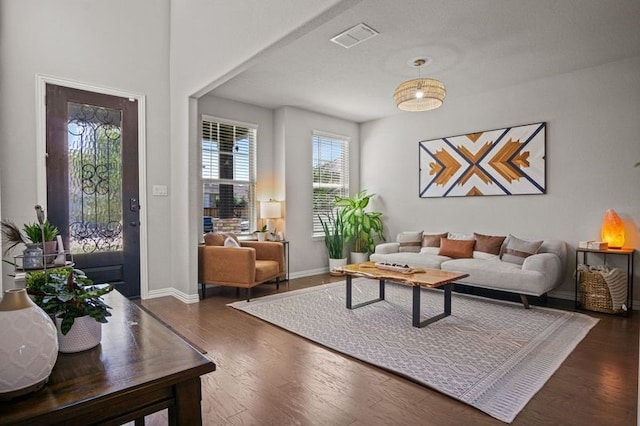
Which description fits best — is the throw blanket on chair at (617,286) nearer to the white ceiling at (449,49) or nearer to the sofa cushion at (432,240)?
the sofa cushion at (432,240)

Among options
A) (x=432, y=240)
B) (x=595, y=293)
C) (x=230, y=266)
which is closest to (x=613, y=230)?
(x=595, y=293)

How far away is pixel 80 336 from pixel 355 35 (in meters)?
3.32

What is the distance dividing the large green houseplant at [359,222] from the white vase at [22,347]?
5485 mm

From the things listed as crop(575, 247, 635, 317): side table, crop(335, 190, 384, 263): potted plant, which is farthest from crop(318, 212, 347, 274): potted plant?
crop(575, 247, 635, 317): side table

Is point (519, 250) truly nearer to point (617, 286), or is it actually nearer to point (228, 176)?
point (617, 286)

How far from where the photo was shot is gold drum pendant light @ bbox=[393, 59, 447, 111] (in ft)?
12.1

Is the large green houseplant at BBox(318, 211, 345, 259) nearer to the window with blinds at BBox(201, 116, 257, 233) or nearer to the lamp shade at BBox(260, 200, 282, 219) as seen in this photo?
the lamp shade at BBox(260, 200, 282, 219)

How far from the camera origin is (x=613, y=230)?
4.01m

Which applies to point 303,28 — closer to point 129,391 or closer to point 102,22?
point 129,391

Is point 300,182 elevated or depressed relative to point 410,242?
elevated

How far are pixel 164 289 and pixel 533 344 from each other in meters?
4.06

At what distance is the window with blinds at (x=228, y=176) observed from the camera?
5238mm

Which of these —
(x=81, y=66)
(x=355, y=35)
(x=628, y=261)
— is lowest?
(x=628, y=261)

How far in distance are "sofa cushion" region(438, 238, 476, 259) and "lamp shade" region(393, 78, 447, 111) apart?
204 centimetres
